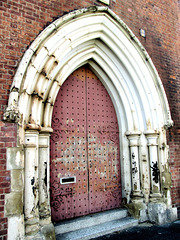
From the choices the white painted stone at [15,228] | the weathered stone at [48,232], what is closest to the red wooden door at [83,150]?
the weathered stone at [48,232]

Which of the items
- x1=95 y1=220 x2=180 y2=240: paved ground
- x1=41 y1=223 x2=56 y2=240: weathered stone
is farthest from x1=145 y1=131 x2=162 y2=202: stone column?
x1=41 y1=223 x2=56 y2=240: weathered stone

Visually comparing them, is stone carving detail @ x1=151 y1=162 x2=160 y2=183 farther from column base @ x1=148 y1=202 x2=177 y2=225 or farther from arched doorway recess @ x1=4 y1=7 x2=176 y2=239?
column base @ x1=148 y1=202 x2=177 y2=225

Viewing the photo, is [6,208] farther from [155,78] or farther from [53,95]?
[155,78]

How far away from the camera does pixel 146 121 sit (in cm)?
452

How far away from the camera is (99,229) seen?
3.60m

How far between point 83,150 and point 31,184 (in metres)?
1.42

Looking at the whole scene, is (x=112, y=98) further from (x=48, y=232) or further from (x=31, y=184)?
(x=48, y=232)

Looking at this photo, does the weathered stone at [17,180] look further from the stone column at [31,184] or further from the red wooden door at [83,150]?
the red wooden door at [83,150]

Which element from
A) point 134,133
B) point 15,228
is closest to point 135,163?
point 134,133

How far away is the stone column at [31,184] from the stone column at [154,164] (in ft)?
8.13

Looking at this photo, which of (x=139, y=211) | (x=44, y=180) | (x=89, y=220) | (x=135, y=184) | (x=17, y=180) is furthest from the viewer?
(x=135, y=184)

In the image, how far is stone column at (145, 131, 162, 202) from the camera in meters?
4.25

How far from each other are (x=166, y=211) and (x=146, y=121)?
1.97 metres

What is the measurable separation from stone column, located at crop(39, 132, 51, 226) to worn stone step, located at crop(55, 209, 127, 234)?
440 millimetres
